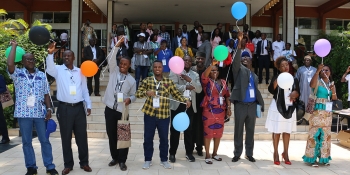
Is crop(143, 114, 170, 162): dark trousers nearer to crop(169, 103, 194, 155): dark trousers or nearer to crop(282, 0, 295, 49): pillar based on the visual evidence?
crop(169, 103, 194, 155): dark trousers

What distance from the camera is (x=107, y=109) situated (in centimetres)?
535

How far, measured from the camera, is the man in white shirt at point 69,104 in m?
4.98

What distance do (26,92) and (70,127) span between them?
0.77 meters

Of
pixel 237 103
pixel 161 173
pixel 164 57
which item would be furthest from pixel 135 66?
pixel 161 173

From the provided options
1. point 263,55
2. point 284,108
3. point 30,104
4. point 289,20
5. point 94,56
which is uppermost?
point 289,20

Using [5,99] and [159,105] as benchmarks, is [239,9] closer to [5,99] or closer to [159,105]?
[159,105]

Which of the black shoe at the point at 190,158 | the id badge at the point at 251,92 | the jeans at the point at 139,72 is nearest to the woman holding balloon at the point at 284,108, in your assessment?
the id badge at the point at 251,92

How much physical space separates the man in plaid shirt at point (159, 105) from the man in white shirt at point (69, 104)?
2.74 ft

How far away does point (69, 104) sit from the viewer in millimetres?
5004

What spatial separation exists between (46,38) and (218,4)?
33.1ft

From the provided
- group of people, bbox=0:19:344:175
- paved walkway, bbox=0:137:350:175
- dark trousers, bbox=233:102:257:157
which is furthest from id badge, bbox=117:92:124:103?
dark trousers, bbox=233:102:257:157

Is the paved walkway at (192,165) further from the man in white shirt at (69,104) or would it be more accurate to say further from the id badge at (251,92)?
the id badge at (251,92)

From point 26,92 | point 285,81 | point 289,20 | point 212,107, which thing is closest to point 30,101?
point 26,92

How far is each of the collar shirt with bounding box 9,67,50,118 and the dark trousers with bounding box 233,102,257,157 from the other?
10.3ft
